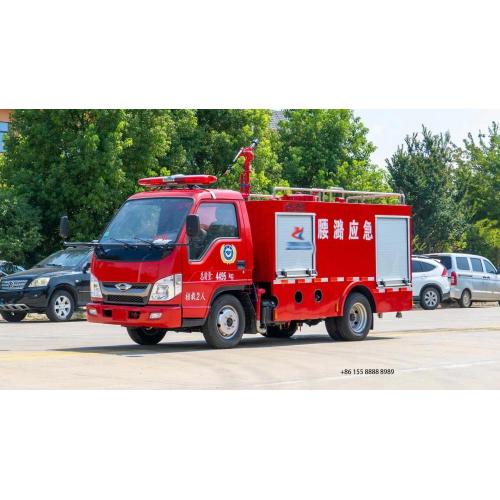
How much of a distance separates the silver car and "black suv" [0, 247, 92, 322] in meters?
13.3

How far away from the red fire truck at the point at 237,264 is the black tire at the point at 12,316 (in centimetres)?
733

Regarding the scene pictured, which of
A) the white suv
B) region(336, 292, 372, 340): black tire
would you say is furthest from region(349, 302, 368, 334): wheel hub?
the white suv

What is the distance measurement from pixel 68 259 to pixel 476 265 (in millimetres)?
15009

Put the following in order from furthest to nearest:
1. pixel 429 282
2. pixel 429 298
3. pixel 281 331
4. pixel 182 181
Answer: pixel 429 298 < pixel 429 282 < pixel 281 331 < pixel 182 181

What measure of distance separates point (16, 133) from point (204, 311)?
18658 millimetres

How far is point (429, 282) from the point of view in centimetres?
3155

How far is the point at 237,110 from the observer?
37.1 metres

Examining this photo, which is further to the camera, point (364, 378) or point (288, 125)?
point (288, 125)

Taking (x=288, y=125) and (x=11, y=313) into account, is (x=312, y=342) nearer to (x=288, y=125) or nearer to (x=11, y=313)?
(x=11, y=313)

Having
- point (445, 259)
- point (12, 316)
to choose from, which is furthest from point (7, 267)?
point (445, 259)

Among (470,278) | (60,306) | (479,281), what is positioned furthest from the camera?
(479,281)

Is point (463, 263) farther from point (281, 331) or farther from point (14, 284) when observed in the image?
point (14, 284)

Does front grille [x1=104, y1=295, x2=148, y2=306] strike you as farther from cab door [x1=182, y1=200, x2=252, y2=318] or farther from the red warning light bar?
the red warning light bar
